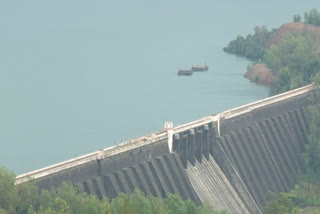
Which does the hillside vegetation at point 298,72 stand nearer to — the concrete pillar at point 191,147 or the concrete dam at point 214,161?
the concrete dam at point 214,161

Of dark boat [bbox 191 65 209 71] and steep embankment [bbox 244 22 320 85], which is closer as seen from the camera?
steep embankment [bbox 244 22 320 85]

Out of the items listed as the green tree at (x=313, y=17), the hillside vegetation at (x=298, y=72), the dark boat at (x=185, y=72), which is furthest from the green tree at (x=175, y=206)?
the green tree at (x=313, y=17)

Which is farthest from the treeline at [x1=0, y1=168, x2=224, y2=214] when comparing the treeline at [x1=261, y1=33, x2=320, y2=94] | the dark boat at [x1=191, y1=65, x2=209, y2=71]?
the dark boat at [x1=191, y1=65, x2=209, y2=71]

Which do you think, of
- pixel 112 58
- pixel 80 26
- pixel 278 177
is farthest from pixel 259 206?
pixel 80 26

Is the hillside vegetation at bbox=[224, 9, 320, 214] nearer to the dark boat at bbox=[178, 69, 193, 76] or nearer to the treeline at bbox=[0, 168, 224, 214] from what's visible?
the dark boat at bbox=[178, 69, 193, 76]

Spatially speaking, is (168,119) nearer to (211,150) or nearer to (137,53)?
(211,150)

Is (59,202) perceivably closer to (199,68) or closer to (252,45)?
(199,68)

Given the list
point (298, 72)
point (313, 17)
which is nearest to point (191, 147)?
point (298, 72)
